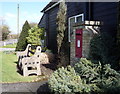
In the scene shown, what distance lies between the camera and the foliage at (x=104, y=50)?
4.29 metres

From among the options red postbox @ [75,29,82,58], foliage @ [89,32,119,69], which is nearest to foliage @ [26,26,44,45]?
red postbox @ [75,29,82,58]

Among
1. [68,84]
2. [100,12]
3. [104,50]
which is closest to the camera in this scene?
[68,84]

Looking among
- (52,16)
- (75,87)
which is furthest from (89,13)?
(52,16)

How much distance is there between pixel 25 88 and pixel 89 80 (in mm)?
2416

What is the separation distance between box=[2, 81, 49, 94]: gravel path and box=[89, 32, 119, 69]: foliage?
1905 mm

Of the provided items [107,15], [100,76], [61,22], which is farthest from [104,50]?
[61,22]

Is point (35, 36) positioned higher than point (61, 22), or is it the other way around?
point (61, 22)

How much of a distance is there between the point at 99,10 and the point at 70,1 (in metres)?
3.71

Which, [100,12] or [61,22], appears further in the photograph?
[61,22]

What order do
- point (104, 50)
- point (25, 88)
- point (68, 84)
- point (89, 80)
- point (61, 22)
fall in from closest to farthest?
point (68, 84) < point (89, 80) < point (104, 50) < point (25, 88) < point (61, 22)

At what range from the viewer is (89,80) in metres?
4.04

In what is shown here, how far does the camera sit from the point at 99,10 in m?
6.78

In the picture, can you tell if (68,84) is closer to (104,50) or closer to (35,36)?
(104,50)

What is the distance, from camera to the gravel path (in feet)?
16.9
